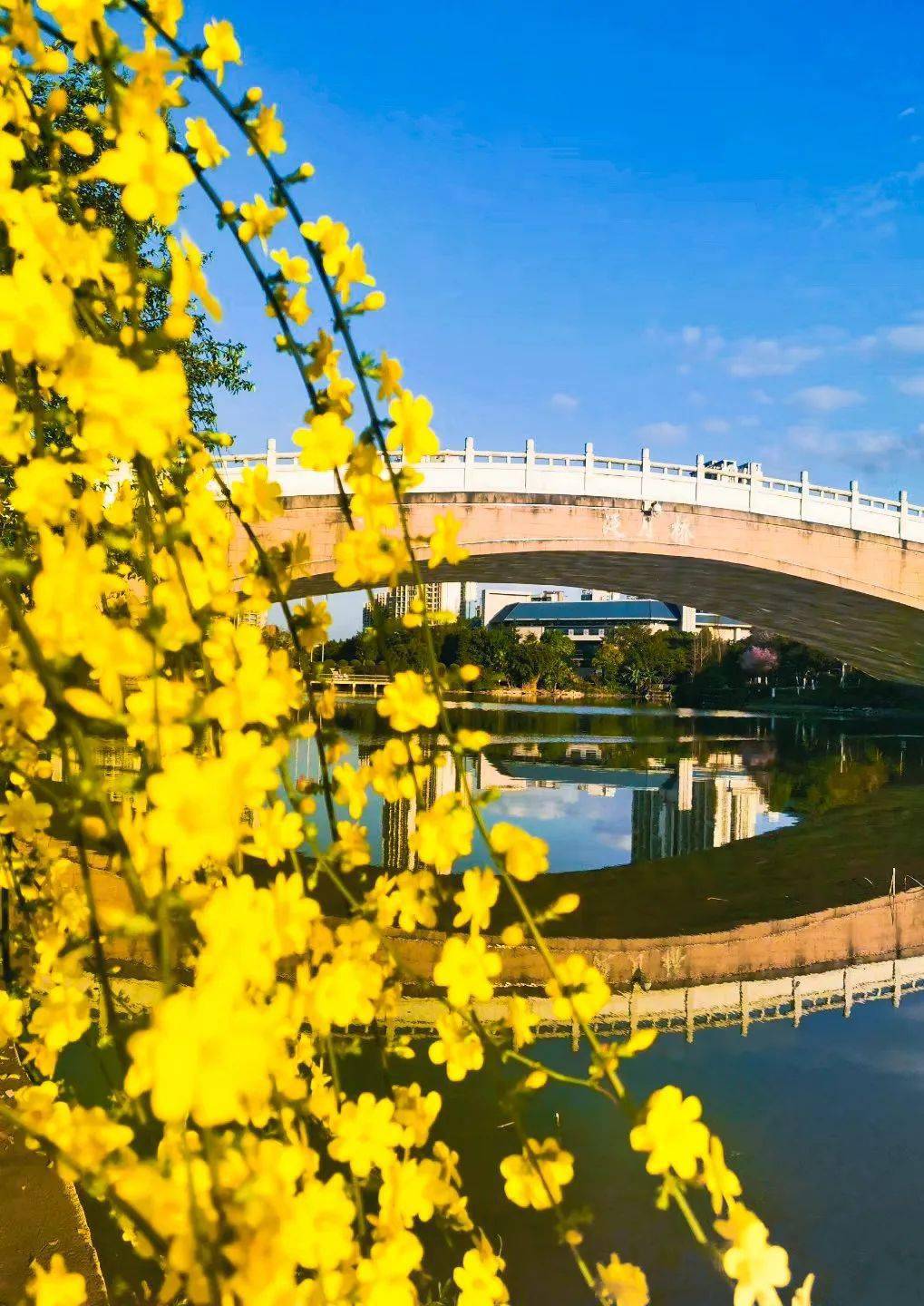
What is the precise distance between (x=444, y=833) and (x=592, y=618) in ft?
231

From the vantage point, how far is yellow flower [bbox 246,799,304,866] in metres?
0.79

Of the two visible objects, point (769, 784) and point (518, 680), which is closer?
point (769, 784)

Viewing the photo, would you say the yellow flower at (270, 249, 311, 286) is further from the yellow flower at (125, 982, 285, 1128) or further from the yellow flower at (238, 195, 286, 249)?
the yellow flower at (125, 982, 285, 1128)

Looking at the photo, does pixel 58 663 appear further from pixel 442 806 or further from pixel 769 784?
pixel 769 784

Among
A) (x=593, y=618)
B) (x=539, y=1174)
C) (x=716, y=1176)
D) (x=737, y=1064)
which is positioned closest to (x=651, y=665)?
(x=593, y=618)

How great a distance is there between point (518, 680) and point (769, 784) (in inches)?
1446

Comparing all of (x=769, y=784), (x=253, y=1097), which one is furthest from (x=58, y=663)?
(x=769, y=784)

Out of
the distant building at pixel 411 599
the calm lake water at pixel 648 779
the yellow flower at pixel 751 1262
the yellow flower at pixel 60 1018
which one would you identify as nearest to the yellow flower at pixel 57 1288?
the yellow flower at pixel 60 1018

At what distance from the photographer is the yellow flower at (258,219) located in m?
0.86

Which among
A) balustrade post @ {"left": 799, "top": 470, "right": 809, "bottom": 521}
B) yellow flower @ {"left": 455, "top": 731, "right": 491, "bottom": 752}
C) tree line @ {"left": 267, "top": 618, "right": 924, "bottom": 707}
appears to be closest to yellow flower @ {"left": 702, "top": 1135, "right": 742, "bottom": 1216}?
yellow flower @ {"left": 455, "top": 731, "right": 491, "bottom": 752}

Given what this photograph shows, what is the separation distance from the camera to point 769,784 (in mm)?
14195

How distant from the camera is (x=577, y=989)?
815 mm

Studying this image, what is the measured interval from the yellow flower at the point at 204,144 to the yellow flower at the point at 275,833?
0.60 metres

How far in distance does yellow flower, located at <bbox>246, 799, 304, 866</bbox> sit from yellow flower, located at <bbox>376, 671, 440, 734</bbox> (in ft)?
0.42
